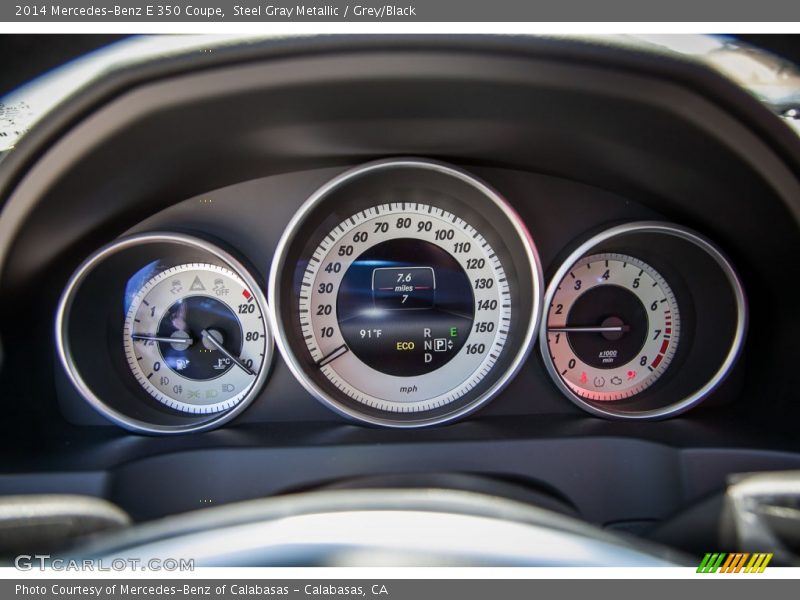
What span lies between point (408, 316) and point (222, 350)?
0.61 m

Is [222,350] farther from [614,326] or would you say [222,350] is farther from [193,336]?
[614,326]

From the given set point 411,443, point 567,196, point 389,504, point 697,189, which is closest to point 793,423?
point 697,189

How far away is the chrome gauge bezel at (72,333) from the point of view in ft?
6.68

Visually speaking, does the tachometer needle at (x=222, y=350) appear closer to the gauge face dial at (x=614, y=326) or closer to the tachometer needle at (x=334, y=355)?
the tachometer needle at (x=334, y=355)

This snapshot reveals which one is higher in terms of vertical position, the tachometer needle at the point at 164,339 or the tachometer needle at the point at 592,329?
the tachometer needle at the point at 592,329

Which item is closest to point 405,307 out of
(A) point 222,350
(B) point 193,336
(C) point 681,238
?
(A) point 222,350

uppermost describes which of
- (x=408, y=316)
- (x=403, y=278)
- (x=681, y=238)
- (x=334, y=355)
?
(x=681, y=238)

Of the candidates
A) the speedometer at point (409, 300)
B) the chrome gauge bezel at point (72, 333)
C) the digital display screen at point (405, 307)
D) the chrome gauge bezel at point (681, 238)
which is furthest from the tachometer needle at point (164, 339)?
the chrome gauge bezel at point (681, 238)

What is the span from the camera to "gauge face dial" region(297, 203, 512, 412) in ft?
7.13

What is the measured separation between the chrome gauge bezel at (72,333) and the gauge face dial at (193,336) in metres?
0.10

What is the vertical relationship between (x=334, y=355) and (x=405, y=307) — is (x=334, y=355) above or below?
below

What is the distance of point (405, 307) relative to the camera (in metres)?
2.18

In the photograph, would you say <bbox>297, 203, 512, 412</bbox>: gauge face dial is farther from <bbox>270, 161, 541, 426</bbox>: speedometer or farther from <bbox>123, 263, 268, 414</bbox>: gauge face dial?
<bbox>123, 263, 268, 414</bbox>: gauge face dial

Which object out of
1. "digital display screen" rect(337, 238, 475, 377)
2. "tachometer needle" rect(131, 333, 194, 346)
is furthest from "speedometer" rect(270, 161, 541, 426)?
"tachometer needle" rect(131, 333, 194, 346)
